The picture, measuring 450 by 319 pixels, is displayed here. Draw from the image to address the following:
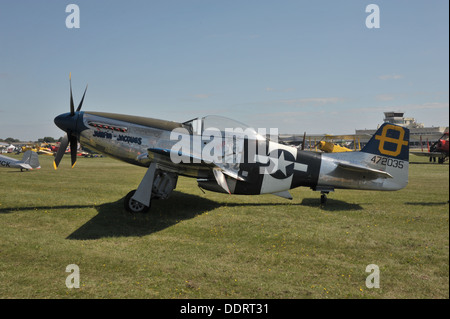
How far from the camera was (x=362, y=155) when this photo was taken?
9.59m

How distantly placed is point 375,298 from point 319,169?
563 centimetres

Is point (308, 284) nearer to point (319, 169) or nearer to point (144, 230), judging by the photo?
point (144, 230)

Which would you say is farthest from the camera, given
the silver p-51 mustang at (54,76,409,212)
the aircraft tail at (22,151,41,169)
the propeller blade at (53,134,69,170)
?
the aircraft tail at (22,151,41,169)

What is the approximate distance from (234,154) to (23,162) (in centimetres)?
1634

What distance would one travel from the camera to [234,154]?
8.98m

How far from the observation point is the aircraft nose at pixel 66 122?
359 inches

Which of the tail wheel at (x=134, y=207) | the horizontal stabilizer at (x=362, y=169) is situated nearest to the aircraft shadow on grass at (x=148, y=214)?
the tail wheel at (x=134, y=207)

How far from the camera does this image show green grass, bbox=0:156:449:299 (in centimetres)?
444

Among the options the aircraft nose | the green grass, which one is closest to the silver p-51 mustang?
the aircraft nose

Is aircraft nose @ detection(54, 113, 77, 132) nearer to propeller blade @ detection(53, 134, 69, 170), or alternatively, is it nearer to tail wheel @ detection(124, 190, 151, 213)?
propeller blade @ detection(53, 134, 69, 170)

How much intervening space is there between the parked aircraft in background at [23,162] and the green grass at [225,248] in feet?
31.4

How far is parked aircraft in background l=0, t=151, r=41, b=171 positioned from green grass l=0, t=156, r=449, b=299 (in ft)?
31.4

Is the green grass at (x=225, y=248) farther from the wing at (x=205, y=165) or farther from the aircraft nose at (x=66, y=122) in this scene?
the aircraft nose at (x=66, y=122)

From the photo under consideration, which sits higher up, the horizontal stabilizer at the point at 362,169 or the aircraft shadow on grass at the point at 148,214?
the horizontal stabilizer at the point at 362,169
